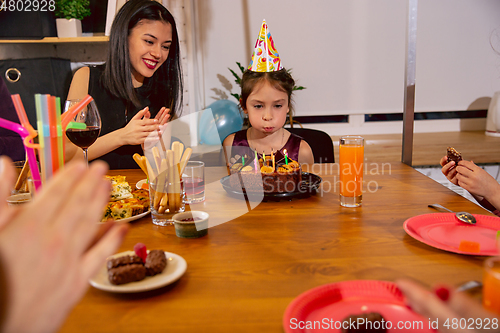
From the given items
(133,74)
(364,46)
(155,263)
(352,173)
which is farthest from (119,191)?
(364,46)

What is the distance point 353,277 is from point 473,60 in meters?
3.31

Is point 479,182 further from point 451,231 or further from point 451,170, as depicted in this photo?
point 451,231

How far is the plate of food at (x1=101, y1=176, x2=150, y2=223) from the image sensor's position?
2.85 ft

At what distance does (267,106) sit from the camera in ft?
6.07

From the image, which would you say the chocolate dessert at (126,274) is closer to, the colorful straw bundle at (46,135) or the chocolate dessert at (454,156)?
the colorful straw bundle at (46,135)

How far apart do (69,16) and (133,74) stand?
0.87 meters

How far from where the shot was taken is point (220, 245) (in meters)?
0.74

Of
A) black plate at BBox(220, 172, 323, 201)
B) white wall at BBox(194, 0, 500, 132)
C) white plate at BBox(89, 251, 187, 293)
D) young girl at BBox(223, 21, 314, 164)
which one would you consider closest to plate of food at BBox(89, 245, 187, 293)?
white plate at BBox(89, 251, 187, 293)

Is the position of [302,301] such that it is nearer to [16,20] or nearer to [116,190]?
[116,190]

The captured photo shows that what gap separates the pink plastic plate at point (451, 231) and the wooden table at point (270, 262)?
2 centimetres

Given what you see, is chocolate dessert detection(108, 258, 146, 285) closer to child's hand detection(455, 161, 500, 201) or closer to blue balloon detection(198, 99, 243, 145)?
child's hand detection(455, 161, 500, 201)

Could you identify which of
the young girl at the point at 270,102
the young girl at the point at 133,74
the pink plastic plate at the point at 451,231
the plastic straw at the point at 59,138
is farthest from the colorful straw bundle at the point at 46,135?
the young girl at the point at 270,102

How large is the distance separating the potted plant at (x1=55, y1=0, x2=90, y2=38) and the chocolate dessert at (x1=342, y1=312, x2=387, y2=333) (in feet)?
8.76

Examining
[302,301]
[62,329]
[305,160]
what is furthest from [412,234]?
[305,160]
